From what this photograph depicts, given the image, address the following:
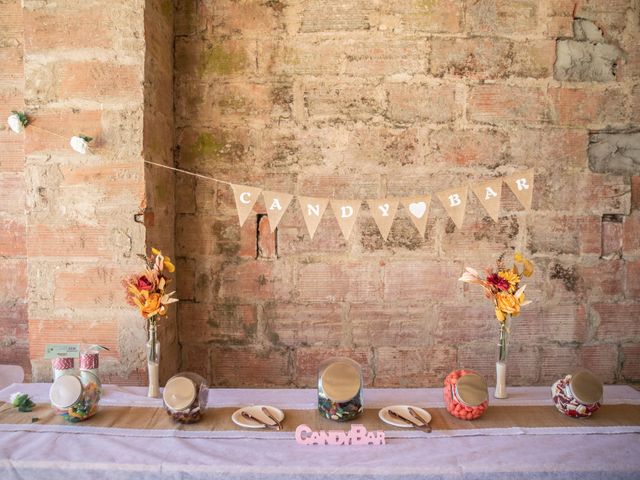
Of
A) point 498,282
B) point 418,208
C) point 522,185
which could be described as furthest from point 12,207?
point 522,185

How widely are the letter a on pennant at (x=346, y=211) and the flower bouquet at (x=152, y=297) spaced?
2.06 feet

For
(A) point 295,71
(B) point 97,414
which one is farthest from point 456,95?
(B) point 97,414

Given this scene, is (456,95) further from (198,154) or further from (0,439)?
(0,439)

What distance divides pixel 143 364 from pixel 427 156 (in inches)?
52.1

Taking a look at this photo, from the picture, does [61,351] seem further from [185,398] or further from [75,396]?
[185,398]

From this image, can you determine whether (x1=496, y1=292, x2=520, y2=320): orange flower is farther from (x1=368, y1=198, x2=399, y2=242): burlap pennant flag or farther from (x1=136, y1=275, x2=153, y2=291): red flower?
(x1=136, y1=275, x2=153, y2=291): red flower

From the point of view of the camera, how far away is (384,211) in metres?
1.67

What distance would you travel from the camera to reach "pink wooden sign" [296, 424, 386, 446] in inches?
45.6

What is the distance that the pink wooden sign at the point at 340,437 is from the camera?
1.16 meters

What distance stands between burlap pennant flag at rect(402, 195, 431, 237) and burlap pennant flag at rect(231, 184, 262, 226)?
56 centimetres

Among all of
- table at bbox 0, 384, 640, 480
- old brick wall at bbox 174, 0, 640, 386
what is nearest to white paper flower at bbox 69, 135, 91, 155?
old brick wall at bbox 174, 0, 640, 386

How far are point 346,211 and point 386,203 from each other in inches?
6.0

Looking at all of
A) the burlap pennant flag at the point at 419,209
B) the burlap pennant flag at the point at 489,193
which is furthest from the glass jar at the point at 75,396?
the burlap pennant flag at the point at 489,193

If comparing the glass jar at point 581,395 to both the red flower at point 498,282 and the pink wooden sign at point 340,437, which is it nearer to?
the red flower at point 498,282
